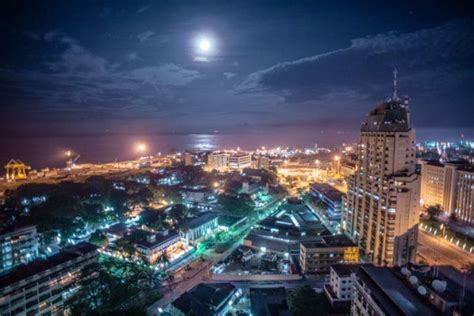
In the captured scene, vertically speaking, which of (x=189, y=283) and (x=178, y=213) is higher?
(x=178, y=213)

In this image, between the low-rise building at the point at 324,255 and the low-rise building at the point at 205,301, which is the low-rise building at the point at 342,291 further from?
the low-rise building at the point at 205,301

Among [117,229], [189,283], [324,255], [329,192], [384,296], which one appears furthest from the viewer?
[329,192]

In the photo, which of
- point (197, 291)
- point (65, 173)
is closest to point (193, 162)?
point (65, 173)

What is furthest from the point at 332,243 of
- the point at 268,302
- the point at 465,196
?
the point at 465,196

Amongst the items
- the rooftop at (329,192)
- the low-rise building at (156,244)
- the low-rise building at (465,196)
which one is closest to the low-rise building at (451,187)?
the low-rise building at (465,196)

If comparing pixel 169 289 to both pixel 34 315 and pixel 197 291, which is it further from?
A: pixel 34 315

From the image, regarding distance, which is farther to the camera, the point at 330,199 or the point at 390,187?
the point at 330,199

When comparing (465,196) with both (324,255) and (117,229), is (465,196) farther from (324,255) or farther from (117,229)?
(117,229)

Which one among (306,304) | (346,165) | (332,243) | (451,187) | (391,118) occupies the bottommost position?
(306,304)
